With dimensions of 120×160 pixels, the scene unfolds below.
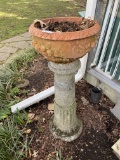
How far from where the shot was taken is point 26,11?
17.6 feet

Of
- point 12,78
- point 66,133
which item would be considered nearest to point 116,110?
point 66,133

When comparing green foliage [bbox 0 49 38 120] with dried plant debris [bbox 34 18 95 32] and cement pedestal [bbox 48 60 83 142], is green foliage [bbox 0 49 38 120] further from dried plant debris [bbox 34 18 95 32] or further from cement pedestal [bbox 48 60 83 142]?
dried plant debris [bbox 34 18 95 32]

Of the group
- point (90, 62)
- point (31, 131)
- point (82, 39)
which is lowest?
point (31, 131)

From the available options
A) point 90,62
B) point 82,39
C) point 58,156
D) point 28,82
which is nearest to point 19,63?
point 28,82

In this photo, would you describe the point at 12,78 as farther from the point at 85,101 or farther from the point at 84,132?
the point at 84,132

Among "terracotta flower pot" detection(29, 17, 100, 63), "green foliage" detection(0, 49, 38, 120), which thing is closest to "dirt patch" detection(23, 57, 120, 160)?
"green foliage" detection(0, 49, 38, 120)

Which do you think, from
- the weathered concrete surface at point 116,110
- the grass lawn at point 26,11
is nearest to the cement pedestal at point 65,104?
the weathered concrete surface at point 116,110

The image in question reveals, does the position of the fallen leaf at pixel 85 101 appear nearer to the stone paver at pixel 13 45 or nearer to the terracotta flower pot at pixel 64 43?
the terracotta flower pot at pixel 64 43

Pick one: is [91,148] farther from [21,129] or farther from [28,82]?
[28,82]

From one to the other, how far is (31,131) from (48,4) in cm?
479

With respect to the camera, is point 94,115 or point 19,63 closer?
point 94,115

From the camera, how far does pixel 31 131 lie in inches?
85.0

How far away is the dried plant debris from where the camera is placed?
5.09 feet

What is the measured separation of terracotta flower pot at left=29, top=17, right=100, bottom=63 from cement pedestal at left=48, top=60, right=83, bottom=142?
0.14 meters
